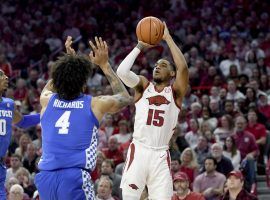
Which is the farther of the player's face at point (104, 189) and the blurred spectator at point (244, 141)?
the blurred spectator at point (244, 141)

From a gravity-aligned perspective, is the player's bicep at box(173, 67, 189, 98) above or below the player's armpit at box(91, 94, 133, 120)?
above

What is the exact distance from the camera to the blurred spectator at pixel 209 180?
13266mm

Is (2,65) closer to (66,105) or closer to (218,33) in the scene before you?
(218,33)

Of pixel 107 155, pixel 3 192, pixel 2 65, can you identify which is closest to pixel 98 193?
pixel 107 155

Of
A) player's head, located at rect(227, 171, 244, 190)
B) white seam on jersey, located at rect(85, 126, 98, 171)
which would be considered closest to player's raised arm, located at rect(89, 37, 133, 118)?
white seam on jersey, located at rect(85, 126, 98, 171)

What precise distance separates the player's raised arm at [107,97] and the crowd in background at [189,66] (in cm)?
467

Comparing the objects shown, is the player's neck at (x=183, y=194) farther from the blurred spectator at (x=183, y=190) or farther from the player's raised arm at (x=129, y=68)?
the player's raised arm at (x=129, y=68)

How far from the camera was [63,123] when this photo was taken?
7574 millimetres

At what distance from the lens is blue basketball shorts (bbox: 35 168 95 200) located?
738 centimetres

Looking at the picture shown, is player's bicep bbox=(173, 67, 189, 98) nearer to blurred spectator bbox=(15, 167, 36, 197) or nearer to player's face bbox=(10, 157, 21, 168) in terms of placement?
blurred spectator bbox=(15, 167, 36, 197)

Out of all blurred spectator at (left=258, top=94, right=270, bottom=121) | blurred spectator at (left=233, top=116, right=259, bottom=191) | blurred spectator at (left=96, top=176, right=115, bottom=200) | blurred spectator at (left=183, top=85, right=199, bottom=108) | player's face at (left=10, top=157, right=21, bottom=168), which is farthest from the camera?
blurred spectator at (left=183, top=85, right=199, bottom=108)

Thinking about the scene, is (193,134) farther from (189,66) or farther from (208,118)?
(189,66)

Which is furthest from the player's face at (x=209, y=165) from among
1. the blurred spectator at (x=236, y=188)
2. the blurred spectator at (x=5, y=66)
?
the blurred spectator at (x=5, y=66)

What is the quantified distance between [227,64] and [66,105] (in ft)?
38.8
